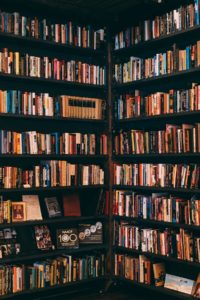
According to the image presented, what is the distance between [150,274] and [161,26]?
7.54ft

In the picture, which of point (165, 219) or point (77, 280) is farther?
point (77, 280)

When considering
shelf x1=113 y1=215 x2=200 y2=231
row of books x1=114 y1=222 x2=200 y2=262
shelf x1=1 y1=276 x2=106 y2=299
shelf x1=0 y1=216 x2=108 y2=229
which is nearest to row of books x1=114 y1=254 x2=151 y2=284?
row of books x1=114 y1=222 x2=200 y2=262

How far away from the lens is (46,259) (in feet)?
16.0

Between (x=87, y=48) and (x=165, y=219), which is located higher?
(x=87, y=48)

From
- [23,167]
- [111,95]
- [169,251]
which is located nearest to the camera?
[169,251]

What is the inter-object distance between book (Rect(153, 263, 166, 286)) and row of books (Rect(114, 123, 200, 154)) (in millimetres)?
1057

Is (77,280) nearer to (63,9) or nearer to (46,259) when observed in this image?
(46,259)

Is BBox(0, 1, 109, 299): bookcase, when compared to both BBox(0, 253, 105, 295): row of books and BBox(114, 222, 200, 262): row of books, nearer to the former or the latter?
BBox(0, 253, 105, 295): row of books

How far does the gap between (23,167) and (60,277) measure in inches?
43.2

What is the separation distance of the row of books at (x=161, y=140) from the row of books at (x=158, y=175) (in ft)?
0.47

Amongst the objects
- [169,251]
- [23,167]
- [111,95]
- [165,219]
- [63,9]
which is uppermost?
[63,9]

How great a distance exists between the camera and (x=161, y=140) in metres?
4.71

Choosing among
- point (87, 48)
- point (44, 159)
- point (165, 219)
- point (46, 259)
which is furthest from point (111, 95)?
point (46, 259)

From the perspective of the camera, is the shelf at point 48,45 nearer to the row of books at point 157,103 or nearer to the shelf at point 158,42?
the shelf at point 158,42
